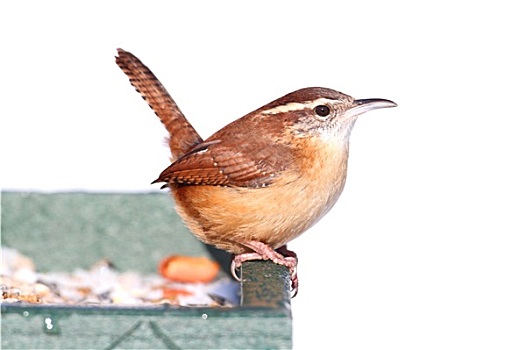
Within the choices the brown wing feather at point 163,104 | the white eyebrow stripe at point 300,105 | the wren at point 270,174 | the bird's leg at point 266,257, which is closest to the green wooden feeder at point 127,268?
the bird's leg at point 266,257

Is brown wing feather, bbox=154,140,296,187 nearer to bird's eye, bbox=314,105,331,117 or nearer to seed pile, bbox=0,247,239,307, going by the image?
bird's eye, bbox=314,105,331,117

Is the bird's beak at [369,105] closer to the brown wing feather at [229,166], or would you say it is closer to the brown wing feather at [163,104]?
the brown wing feather at [229,166]

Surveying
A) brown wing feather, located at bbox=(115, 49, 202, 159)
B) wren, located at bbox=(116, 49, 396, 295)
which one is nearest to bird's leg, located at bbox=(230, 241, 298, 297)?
wren, located at bbox=(116, 49, 396, 295)

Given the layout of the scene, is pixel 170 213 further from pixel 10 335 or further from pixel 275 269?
pixel 10 335

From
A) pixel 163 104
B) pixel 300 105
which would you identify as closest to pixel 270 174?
pixel 300 105

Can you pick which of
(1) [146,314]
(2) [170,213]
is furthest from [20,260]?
(1) [146,314]

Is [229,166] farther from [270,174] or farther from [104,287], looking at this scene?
[104,287]
